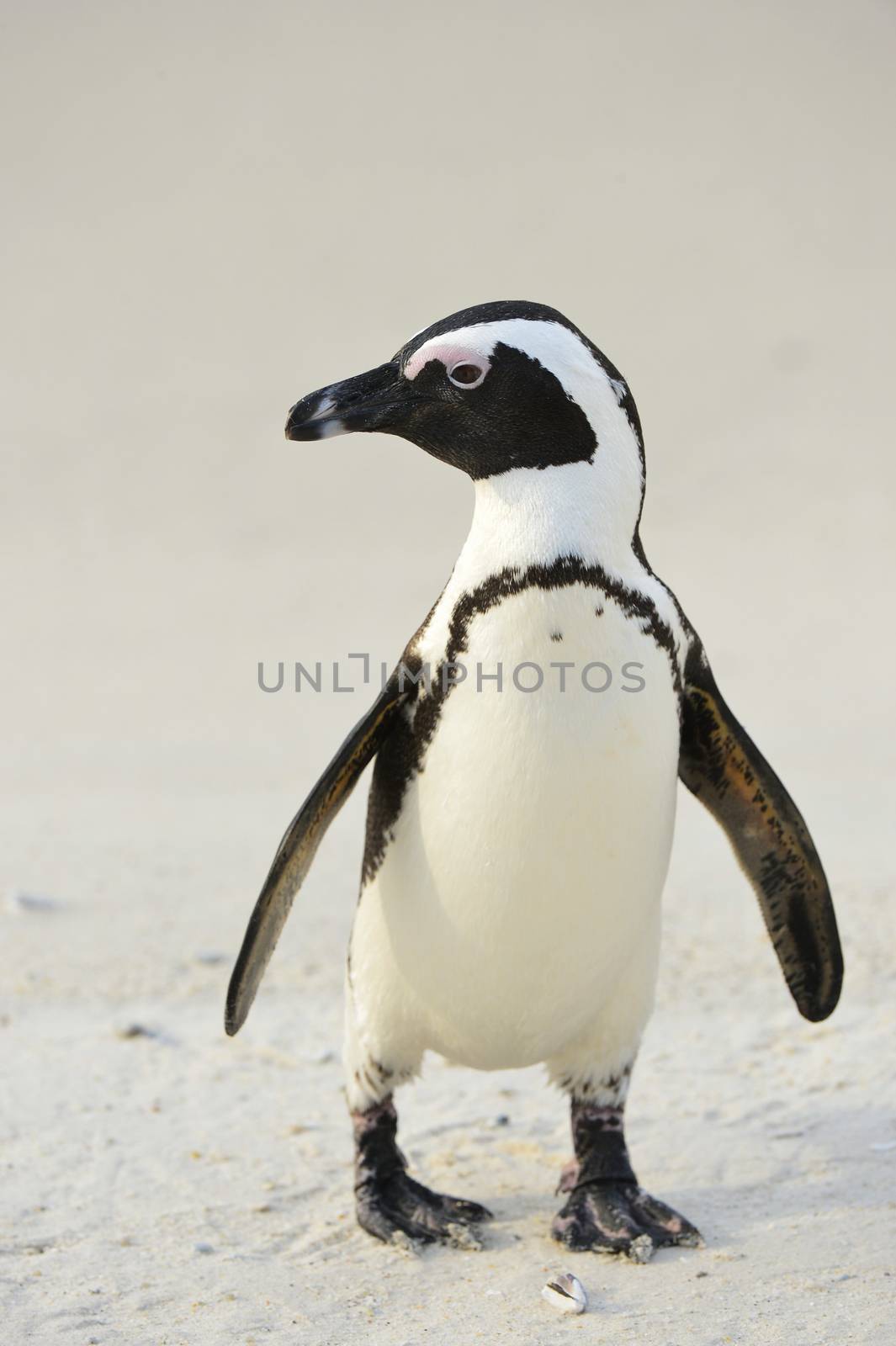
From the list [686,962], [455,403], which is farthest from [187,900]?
[455,403]

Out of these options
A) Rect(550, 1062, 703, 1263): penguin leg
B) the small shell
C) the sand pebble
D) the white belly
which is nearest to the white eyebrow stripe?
the white belly

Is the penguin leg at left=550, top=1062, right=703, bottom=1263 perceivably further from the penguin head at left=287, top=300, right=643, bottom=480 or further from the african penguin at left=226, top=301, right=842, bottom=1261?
the penguin head at left=287, top=300, right=643, bottom=480

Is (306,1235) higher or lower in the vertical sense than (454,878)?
lower

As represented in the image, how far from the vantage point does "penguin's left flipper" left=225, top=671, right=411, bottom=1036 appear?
195 centimetres

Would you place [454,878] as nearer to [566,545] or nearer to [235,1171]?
[566,545]

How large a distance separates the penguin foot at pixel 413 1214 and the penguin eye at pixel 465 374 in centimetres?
114

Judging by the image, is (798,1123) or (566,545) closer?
(566,545)

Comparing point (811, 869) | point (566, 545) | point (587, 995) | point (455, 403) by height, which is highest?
point (455, 403)

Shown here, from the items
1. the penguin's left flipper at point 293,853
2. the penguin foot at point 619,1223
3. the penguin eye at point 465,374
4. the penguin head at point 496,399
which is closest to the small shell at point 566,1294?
the penguin foot at point 619,1223

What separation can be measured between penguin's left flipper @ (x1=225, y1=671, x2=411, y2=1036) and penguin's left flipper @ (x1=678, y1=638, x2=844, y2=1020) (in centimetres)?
42

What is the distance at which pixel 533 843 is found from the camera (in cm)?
185

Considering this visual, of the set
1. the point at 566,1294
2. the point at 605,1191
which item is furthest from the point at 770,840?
the point at 566,1294

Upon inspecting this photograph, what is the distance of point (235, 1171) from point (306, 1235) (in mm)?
278

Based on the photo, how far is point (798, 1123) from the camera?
8.24 feet
